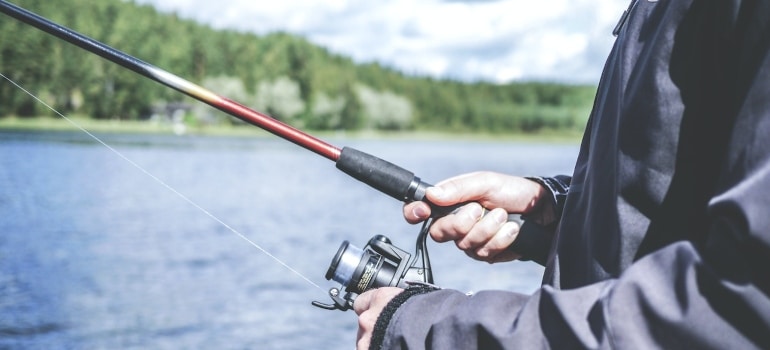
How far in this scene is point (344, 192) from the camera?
68.0 ft

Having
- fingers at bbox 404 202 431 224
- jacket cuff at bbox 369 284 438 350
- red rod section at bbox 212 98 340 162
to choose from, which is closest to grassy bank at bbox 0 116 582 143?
red rod section at bbox 212 98 340 162

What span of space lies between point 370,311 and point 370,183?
0.73 meters

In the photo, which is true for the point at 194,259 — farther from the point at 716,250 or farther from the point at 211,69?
the point at 211,69

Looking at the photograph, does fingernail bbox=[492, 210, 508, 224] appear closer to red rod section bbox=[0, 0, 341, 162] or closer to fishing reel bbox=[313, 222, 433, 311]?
fishing reel bbox=[313, 222, 433, 311]

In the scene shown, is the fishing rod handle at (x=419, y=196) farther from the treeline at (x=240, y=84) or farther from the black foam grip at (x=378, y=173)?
the treeline at (x=240, y=84)

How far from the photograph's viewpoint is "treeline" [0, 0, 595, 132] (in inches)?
2206

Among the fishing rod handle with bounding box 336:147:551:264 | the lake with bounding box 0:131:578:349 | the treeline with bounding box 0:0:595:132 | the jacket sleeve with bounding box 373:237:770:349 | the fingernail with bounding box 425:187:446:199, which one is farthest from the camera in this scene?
the treeline with bounding box 0:0:595:132

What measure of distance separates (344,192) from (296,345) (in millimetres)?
13606

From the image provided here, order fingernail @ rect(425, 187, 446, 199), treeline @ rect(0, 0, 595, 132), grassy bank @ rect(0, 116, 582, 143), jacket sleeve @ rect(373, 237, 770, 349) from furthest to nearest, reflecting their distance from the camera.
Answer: treeline @ rect(0, 0, 595, 132)
grassy bank @ rect(0, 116, 582, 143)
fingernail @ rect(425, 187, 446, 199)
jacket sleeve @ rect(373, 237, 770, 349)

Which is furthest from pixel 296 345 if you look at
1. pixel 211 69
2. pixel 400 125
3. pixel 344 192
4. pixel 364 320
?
pixel 400 125

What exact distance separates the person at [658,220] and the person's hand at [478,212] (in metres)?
0.42

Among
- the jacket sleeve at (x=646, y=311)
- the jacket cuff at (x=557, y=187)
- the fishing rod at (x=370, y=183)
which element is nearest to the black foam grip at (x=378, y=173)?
the fishing rod at (x=370, y=183)

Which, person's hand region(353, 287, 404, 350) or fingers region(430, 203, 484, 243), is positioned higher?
fingers region(430, 203, 484, 243)

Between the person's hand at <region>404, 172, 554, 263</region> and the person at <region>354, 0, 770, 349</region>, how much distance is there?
42cm
